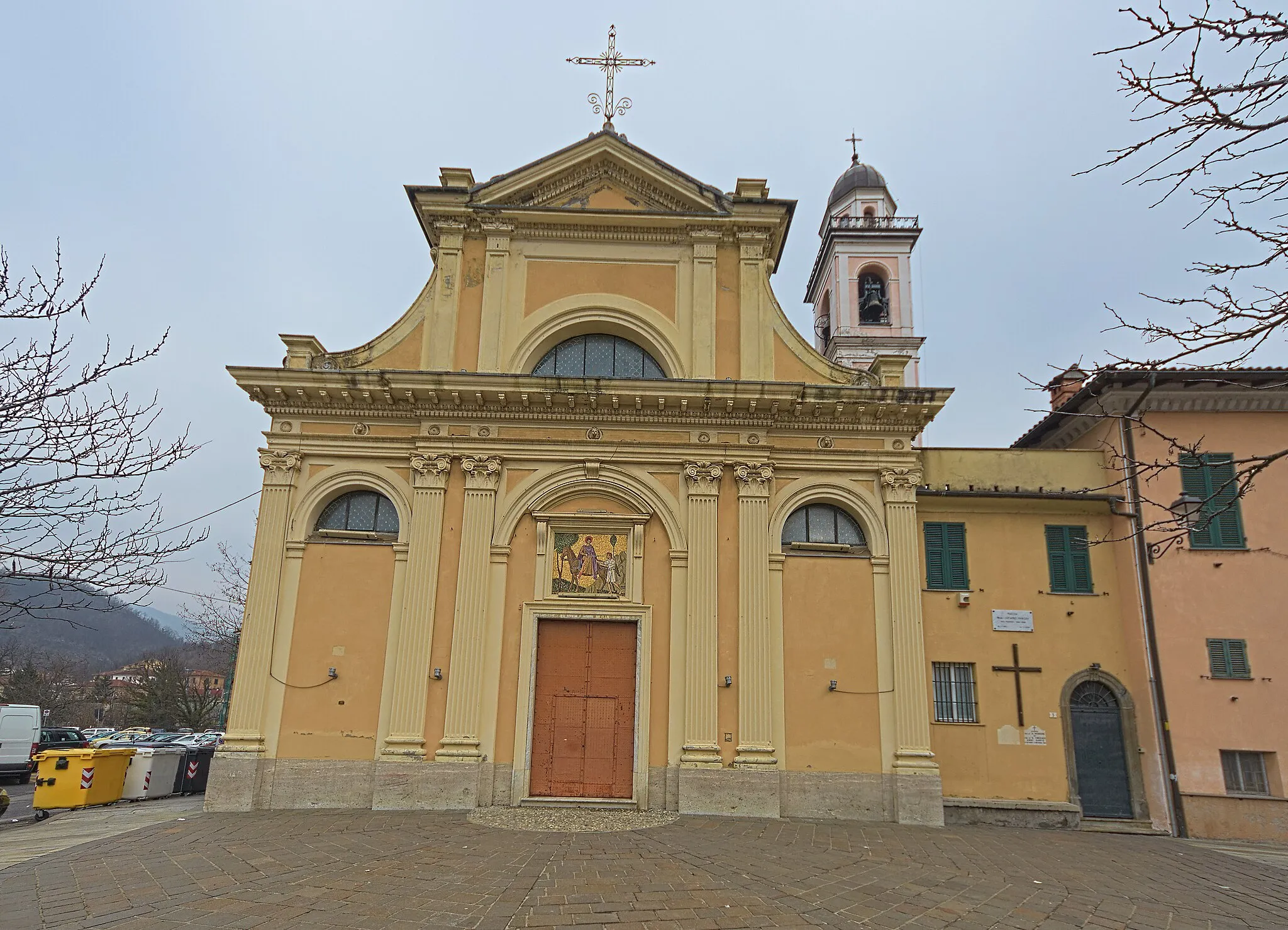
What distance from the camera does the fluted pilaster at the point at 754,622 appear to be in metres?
12.6

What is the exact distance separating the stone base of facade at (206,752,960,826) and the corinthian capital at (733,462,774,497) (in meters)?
4.53

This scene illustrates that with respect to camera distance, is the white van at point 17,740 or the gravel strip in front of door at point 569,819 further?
the white van at point 17,740

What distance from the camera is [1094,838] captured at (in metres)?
12.3

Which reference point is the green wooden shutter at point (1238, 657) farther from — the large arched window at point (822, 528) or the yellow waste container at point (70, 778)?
the yellow waste container at point (70, 778)

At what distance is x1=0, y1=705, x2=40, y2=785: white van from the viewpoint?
20.8 m

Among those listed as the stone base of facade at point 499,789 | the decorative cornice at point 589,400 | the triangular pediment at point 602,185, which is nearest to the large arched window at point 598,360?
the decorative cornice at point 589,400

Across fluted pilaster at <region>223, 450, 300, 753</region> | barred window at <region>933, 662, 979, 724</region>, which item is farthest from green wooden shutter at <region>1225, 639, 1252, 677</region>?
fluted pilaster at <region>223, 450, 300, 753</region>

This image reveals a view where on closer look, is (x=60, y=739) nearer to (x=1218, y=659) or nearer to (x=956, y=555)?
(x=956, y=555)

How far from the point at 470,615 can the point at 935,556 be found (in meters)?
8.60

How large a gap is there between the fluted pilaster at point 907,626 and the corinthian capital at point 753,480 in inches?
83.3

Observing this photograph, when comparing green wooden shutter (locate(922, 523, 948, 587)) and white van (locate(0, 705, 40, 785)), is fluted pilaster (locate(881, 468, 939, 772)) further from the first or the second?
white van (locate(0, 705, 40, 785))

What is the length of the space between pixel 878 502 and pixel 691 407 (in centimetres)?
373

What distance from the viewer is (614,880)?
26.9 feet

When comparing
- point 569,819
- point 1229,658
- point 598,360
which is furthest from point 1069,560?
point 569,819
